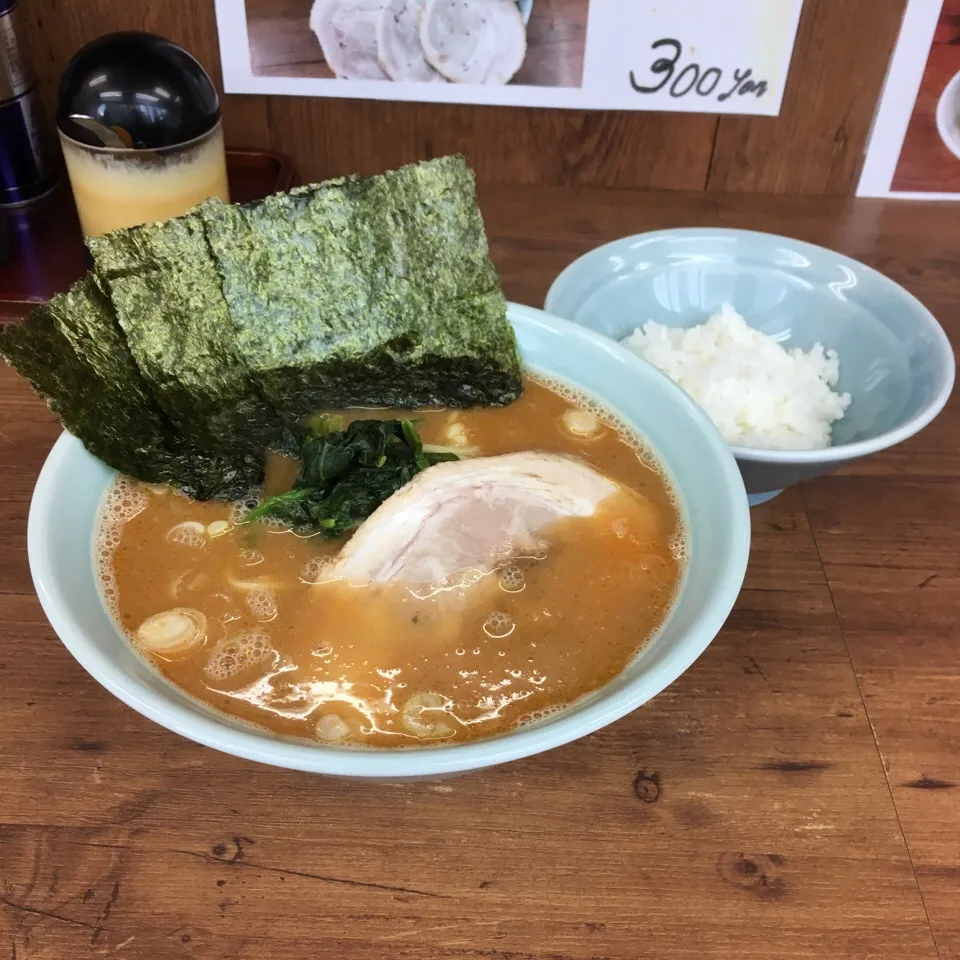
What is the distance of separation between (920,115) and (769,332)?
1.91 ft

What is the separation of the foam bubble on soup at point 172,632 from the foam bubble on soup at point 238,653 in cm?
3

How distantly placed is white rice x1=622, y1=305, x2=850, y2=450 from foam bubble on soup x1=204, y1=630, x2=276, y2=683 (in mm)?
656

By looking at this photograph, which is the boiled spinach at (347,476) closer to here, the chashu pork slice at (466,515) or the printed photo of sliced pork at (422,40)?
the chashu pork slice at (466,515)

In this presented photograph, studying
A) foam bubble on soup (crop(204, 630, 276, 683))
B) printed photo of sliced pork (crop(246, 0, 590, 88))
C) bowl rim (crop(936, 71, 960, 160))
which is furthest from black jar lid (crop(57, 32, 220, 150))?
bowl rim (crop(936, 71, 960, 160))

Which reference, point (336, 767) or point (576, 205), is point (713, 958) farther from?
point (576, 205)

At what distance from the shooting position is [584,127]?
1.70 m

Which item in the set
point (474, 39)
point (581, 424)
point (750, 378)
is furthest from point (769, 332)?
point (474, 39)

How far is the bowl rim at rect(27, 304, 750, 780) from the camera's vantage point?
72 centimetres

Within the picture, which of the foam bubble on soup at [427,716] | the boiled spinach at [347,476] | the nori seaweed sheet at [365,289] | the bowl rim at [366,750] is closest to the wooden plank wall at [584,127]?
the nori seaweed sheet at [365,289]

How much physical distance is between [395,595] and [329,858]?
0.27m

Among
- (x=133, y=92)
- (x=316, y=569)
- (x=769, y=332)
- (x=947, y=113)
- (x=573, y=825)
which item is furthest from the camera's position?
(x=947, y=113)

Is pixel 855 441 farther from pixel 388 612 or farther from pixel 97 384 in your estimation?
pixel 97 384

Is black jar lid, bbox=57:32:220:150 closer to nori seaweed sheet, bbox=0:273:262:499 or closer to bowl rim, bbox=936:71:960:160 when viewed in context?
nori seaweed sheet, bbox=0:273:262:499

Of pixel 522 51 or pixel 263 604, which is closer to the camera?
pixel 263 604
